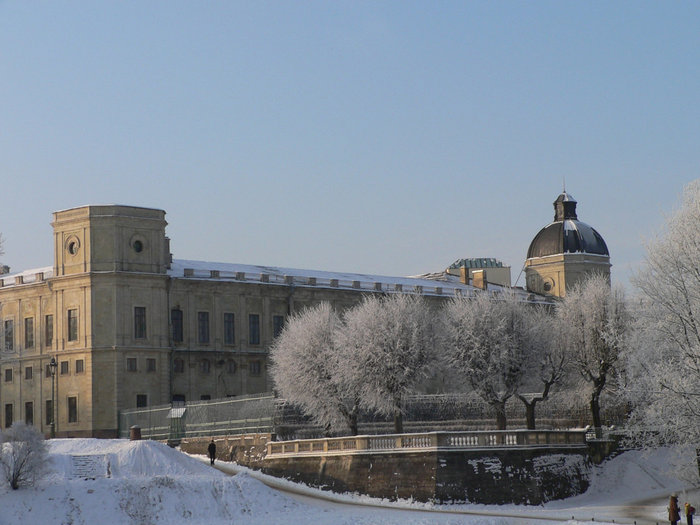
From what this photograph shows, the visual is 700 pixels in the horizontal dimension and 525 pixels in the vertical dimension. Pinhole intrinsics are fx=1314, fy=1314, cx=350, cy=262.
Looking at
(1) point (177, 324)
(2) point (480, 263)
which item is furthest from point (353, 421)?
(2) point (480, 263)

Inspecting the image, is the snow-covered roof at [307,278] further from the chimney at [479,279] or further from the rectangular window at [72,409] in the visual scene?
the rectangular window at [72,409]

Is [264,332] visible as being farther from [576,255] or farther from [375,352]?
[576,255]

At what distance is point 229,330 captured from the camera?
89.3 metres

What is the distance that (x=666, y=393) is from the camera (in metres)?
42.2

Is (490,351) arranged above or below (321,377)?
above

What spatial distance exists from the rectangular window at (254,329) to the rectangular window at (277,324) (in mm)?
1237

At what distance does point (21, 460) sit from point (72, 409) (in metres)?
35.2

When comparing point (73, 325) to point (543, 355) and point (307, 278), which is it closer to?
point (307, 278)

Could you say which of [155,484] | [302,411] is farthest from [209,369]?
[155,484]

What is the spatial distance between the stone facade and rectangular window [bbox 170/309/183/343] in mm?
66

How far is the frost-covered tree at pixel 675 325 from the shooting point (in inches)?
1647

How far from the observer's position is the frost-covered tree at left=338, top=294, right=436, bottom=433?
63.7 metres

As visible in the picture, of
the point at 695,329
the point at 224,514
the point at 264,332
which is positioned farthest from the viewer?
the point at 264,332

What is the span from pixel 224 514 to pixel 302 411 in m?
17.3
